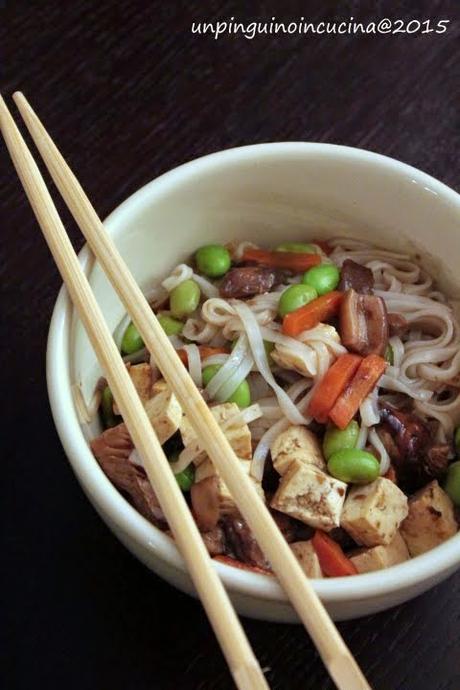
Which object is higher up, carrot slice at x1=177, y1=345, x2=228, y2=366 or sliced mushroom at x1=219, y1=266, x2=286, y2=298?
sliced mushroom at x1=219, y1=266, x2=286, y2=298

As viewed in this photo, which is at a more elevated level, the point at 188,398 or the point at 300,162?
the point at 300,162

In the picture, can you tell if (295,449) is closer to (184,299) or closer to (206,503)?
(206,503)

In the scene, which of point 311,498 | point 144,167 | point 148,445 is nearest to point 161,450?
point 148,445

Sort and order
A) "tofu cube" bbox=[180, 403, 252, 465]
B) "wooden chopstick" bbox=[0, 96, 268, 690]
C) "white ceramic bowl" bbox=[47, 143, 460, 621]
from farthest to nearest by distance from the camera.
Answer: "tofu cube" bbox=[180, 403, 252, 465] < "white ceramic bowl" bbox=[47, 143, 460, 621] < "wooden chopstick" bbox=[0, 96, 268, 690]

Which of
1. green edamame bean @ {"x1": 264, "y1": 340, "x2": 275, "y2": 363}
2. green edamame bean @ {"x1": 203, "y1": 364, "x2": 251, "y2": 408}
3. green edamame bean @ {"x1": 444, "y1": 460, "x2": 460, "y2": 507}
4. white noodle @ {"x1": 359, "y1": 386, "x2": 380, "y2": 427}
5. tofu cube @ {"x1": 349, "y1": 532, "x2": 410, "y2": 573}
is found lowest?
green edamame bean @ {"x1": 203, "y1": 364, "x2": 251, "y2": 408}

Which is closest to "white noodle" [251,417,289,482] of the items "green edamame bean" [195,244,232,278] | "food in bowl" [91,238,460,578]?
"food in bowl" [91,238,460,578]

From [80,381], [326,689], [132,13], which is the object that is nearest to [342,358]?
[80,381]

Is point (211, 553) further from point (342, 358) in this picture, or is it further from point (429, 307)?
point (429, 307)

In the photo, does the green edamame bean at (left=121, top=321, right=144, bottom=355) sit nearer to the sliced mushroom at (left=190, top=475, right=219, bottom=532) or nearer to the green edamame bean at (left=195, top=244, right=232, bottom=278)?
the green edamame bean at (left=195, top=244, right=232, bottom=278)
